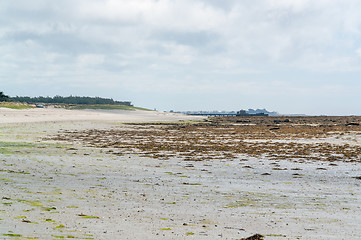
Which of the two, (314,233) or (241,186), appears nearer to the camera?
(314,233)

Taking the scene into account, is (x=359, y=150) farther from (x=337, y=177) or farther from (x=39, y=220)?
(x=39, y=220)

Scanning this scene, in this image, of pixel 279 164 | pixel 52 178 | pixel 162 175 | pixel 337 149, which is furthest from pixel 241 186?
pixel 337 149

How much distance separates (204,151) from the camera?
55.2 feet

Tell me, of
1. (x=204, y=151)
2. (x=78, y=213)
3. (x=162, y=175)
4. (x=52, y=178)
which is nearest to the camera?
(x=78, y=213)

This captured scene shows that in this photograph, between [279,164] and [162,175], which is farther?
[279,164]

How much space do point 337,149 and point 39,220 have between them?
51.0ft

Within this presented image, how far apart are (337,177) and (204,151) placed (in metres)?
6.87

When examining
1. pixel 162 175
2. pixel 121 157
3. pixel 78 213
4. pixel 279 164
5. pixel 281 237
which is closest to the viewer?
pixel 281 237

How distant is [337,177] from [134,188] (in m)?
6.24

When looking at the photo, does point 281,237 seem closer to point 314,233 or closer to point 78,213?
point 314,233

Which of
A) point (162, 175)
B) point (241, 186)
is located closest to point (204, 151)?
point (162, 175)

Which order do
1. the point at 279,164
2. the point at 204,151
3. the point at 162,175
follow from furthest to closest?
the point at 204,151 → the point at 279,164 → the point at 162,175

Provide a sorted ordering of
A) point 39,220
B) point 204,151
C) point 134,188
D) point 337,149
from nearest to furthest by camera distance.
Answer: point 39,220 → point 134,188 → point 204,151 → point 337,149

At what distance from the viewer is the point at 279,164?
13391 mm
